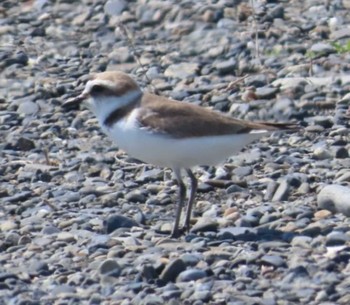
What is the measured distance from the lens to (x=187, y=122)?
7.85m

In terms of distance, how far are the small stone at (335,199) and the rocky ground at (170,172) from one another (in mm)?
14

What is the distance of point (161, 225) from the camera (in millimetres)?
8203

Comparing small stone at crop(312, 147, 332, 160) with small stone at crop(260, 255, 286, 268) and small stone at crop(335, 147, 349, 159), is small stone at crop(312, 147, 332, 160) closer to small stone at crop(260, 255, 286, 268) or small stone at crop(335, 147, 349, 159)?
small stone at crop(335, 147, 349, 159)

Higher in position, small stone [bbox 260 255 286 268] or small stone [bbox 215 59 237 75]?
small stone [bbox 260 255 286 268]

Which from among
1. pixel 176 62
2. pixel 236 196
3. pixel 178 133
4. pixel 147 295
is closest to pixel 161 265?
pixel 147 295

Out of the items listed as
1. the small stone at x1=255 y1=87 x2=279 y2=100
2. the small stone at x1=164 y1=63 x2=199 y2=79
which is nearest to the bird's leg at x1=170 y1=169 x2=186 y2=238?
the small stone at x1=255 y1=87 x2=279 y2=100

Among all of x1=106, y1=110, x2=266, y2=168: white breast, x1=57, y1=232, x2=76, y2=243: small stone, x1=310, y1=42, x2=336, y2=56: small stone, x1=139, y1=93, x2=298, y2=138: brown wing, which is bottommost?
x1=57, y1=232, x2=76, y2=243: small stone

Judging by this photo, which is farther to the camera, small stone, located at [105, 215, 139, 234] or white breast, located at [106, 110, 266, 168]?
small stone, located at [105, 215, 139, 234]

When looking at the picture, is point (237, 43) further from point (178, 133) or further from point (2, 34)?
point (178, 133)

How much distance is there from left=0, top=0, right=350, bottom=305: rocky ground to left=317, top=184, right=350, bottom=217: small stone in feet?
0.05

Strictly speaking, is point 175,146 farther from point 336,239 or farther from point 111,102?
point 336,239

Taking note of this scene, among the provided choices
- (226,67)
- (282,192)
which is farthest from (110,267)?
(226,67)

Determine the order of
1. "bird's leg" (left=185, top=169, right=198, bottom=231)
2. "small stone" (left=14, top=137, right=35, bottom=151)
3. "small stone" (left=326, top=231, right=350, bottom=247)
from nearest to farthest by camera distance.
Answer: "small stone" (left=326, top=231, right=350, bottom=247)
"bird's leg" (left=185, top=169, right=198, bottom=231)
"small stone" (left=14, top=137, right=35, bottom=151)

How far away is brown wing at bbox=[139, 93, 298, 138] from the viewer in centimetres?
779
